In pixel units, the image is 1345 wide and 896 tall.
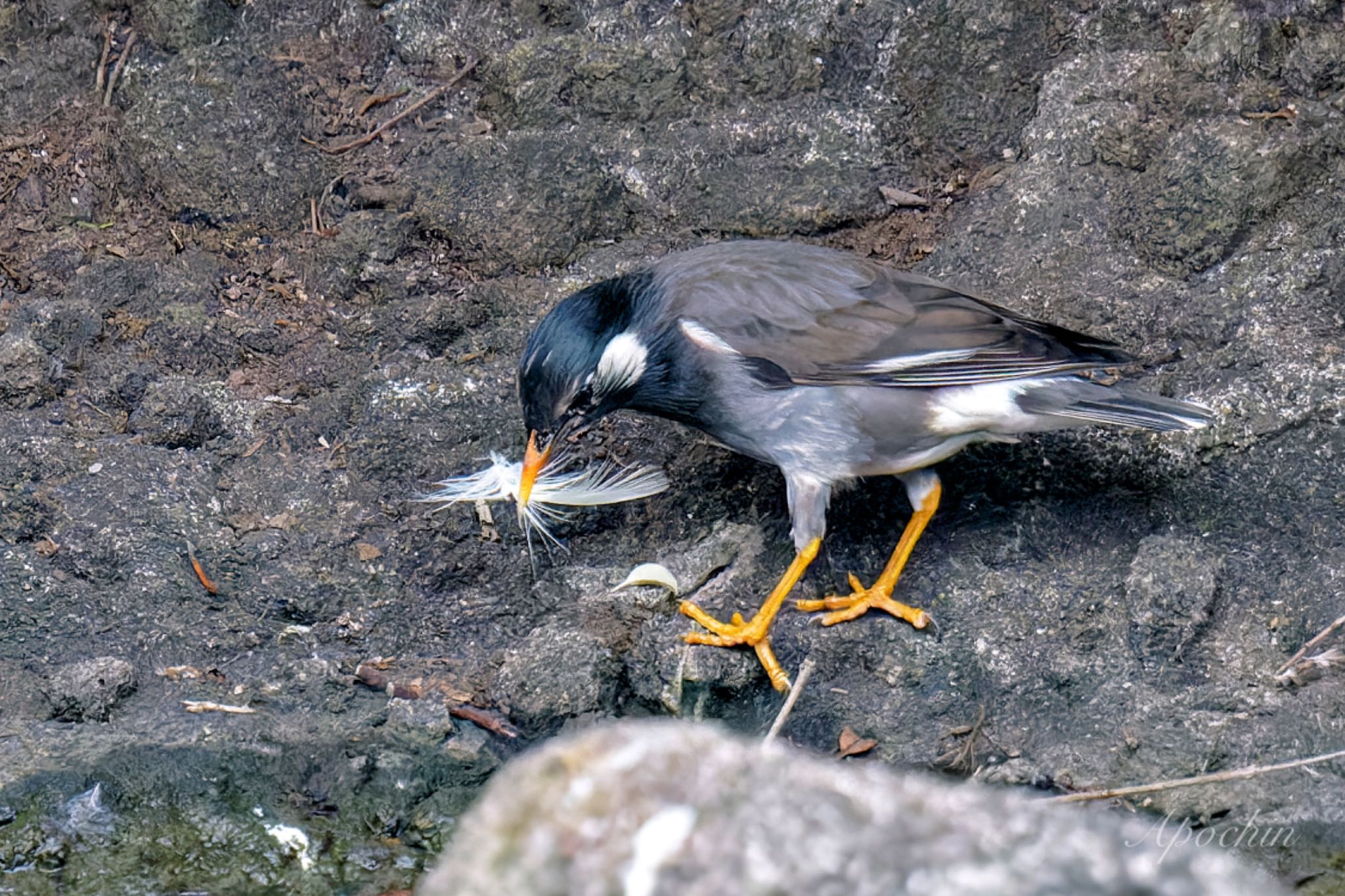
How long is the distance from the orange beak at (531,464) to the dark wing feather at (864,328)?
711 mm

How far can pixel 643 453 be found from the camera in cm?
562

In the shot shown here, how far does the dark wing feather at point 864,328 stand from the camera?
4914 millimetres

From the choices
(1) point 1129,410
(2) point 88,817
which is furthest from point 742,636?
(2) point 88,817

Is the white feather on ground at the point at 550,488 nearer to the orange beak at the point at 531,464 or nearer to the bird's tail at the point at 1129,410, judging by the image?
the orange beak at the point at 531,464

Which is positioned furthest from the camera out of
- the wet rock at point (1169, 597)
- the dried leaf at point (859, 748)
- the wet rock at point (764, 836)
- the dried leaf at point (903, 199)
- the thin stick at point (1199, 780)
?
the dried leaf at point (903, 199)

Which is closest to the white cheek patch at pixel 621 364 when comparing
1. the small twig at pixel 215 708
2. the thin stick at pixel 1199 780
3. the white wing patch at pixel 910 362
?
the white wing patch at pixel 910 362

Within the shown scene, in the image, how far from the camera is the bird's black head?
189 inches

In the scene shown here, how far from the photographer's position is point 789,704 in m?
4.17

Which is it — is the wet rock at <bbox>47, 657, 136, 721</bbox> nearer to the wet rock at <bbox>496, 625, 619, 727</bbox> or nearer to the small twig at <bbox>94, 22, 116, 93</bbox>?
the wet rock at <bbox>496, 625, 619, 727</bbox>

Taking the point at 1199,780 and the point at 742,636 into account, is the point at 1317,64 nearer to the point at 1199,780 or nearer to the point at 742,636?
the point at 1199,780

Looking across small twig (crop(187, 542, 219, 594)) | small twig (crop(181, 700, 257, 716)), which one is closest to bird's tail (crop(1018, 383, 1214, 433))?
small twig (crop(181, 700, 257, 716))

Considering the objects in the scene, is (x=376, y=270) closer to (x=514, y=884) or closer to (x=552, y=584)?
(x=552, y=584)

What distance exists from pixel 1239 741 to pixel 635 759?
306 cm

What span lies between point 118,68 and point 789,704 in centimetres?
454
